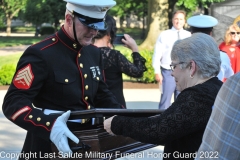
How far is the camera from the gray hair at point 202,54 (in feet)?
8.70

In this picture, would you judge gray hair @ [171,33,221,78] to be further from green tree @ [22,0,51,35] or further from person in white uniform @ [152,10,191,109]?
green tree @ [22,0,51,35]

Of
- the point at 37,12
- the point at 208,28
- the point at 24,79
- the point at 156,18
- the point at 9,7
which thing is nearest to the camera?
the point at 24,79

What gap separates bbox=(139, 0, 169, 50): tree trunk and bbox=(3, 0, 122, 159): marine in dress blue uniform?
20.6 meters

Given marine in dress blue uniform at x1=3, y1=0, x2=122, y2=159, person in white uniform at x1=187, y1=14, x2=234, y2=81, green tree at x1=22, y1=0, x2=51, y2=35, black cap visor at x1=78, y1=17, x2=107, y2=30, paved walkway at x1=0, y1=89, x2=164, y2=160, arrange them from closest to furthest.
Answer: marine in dress blue uniform at x1=3, y1=0, x2=122, y2=159, black cap visor at x1=78, y1=17, x2=107, y2=30, person in white uniform at x1=187, y1=14, x2=234, y2=81, paved walkway at x1=0, y1=89, x2=164, y2=160, green tree at x1=22, y1=0, x2=51, y2=35

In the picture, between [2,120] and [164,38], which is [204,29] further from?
[2,120]

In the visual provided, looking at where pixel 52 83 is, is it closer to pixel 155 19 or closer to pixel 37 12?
pixel 155 19

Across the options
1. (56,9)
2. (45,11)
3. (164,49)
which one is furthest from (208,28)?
(45,11)

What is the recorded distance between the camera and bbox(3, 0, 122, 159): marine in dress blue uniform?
2867 mm

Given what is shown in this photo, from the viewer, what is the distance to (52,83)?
10.0ft

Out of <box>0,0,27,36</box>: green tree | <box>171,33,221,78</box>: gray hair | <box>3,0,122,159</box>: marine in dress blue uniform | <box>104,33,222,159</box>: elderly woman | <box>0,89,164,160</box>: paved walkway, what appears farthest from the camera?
<box>0,0,27,36</box>: green tree

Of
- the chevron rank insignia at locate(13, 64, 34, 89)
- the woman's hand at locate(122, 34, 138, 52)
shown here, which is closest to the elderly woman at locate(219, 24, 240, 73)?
the woman's hand at locate(122, 34, 138, 52)

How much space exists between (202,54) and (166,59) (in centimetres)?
554

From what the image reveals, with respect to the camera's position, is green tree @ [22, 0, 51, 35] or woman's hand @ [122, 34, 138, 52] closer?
woman's hand @ [122, 34, 138, 52]

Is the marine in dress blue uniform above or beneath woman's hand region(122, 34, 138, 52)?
above
